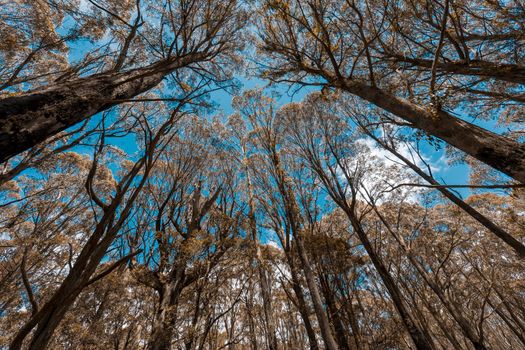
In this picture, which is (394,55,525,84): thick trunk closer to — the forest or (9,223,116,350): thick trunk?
the forest

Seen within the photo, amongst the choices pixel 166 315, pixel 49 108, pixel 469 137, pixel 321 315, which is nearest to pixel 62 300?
pixel 49 108

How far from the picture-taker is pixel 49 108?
6.67 feet

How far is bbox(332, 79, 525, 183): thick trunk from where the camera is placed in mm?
2096

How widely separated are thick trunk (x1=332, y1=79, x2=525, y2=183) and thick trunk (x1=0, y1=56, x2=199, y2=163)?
9.34ft

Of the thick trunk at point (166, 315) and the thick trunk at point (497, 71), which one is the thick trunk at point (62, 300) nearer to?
the thick trunk at point (497, 71)

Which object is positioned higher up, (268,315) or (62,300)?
(268,315)

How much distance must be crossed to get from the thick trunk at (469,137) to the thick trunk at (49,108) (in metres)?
2.85

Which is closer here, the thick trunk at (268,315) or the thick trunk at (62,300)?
the thick trunk at (62,300)

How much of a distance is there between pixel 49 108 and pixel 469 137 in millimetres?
→ 4012

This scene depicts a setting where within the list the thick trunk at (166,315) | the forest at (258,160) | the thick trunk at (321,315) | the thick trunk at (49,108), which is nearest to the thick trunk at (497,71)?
the forest at (258,160)

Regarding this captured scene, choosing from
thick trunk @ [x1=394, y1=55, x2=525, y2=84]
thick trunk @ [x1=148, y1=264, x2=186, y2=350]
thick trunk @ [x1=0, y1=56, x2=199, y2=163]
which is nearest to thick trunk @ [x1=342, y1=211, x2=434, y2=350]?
thick trunk @ [x1=394, y1=55, x2=525, y2=84]

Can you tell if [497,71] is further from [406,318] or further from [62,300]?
[62,300]

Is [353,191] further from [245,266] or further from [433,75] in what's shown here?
[245,266]

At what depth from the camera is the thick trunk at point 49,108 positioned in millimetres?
1635
